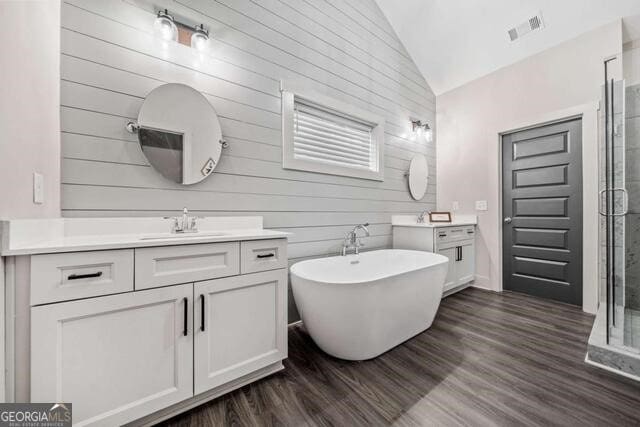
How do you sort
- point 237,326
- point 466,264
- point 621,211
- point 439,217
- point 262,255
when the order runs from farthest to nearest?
point 439,217, point 466,264, point 621,211, point 262,255, point 237,326

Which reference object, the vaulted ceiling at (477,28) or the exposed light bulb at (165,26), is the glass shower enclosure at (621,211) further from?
the exposed light bulb at (165,26)

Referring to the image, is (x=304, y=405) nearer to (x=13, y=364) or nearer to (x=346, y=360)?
(x=346, y=360)

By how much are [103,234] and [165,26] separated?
1344mm

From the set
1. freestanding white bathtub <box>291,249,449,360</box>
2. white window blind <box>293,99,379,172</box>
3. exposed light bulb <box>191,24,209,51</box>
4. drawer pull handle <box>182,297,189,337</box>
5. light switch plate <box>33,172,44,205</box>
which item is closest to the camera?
light switch plate <box>33,172,44,205</box>

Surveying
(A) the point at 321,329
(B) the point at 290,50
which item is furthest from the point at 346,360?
(B) the point at 290,50

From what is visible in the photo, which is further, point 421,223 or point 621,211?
point 421,223

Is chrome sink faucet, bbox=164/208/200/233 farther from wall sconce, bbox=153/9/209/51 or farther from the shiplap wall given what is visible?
wall sconce, bbox=153/9/209/51

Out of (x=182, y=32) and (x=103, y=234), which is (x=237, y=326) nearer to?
(x=103, y=234)

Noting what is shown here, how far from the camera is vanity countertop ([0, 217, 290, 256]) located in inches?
34.9

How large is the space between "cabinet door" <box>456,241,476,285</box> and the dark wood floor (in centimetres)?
99

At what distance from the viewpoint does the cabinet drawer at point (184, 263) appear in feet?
3.57

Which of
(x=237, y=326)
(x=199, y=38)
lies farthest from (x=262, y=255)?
(x=199, y=38)

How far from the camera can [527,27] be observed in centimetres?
258

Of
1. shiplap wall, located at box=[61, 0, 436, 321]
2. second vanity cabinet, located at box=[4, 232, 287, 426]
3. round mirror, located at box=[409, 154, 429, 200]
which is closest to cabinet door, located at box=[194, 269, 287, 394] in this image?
second vanity cabinet, located at box=[4, 232, 287, 426]
